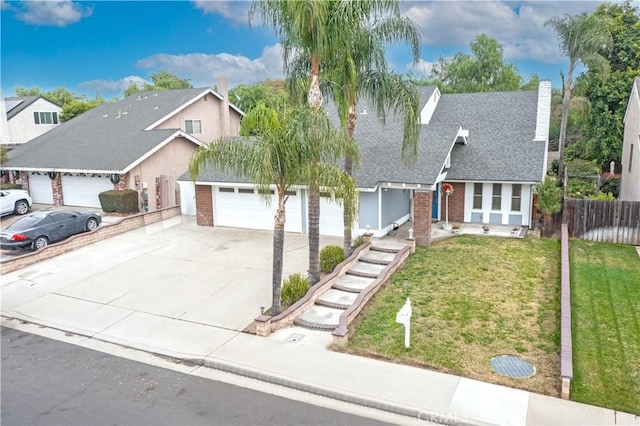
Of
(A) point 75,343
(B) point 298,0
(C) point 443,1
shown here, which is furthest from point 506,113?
(A) point 75,343

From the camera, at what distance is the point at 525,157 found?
19328mm

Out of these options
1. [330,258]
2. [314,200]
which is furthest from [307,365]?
[330,258]

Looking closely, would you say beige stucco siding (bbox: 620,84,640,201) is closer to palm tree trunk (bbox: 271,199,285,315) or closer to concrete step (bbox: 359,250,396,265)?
concrete step (bbox: 359,250,396,265)

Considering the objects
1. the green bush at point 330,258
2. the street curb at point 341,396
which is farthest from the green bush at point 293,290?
the street curb at point 341,396

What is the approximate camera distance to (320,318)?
11164 mm

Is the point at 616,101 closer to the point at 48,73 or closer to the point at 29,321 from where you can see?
the point at 29,321

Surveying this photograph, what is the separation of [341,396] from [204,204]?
14.2m

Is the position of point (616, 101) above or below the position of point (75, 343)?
above

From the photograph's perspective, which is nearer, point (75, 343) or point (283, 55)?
point (75, 343)

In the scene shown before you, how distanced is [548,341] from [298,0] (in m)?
9.07

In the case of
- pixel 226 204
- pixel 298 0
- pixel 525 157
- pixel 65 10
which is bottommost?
pixel 226 204

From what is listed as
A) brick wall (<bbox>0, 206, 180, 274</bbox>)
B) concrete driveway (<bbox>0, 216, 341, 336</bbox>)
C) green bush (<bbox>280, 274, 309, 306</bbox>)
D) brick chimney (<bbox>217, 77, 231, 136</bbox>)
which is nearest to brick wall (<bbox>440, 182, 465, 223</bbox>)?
concrete driveway (<bbox>0, 216, 341, 336</bbox>)

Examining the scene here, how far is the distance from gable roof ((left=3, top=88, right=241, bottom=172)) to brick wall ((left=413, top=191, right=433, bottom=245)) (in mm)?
13864

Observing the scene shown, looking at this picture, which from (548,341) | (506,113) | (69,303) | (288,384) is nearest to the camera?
(288,384)
